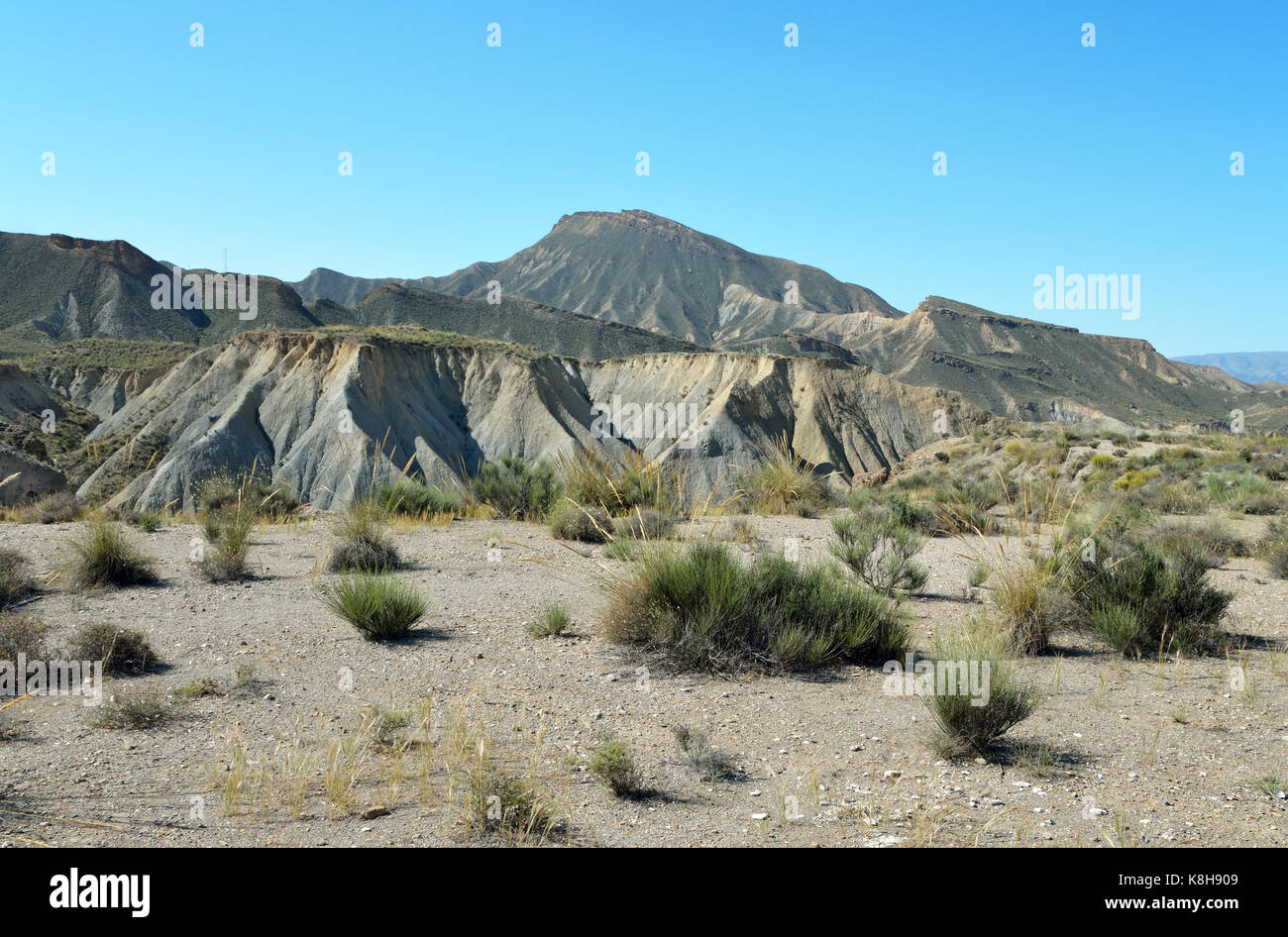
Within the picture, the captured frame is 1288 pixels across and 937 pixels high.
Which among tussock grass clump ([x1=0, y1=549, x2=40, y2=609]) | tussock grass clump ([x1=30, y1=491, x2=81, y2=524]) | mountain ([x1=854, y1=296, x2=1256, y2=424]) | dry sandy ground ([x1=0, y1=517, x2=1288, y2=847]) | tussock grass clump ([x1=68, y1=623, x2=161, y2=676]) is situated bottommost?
dry sandy ground ([x1=0, y1=517, x2=1288, y2=847])

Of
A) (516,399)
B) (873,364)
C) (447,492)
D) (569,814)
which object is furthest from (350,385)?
(873,364)

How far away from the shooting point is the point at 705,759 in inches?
163

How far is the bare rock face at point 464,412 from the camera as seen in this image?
3716 cm

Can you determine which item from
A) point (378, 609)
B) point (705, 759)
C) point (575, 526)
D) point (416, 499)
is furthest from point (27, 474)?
point (705, 759)

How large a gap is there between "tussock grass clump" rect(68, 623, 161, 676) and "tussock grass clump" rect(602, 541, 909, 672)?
3.43 m

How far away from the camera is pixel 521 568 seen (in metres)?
9.12

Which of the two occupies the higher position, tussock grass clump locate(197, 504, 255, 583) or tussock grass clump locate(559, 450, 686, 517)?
tussock grass clump locate(559, 450, 686, 517)

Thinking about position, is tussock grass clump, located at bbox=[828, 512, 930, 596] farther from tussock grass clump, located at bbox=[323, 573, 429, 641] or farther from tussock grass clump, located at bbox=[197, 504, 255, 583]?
tussock grass clump, located at bbox=[197, 504, 255, 583]

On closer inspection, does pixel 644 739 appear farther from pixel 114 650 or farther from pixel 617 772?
pixel 114 650

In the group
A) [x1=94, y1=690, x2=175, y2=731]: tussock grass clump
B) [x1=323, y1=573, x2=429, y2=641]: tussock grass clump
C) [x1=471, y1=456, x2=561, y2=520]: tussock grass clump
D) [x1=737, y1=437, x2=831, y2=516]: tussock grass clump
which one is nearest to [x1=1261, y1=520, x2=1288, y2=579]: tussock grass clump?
[x1=737, y1=437, x2=831, y2=516]: tussock grass clump

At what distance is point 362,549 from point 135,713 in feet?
13.6

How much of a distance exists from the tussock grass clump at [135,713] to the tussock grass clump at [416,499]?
25.6ft

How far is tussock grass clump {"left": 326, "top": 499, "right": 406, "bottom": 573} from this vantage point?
28.6 feet
